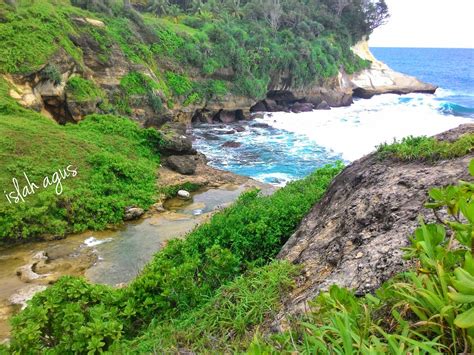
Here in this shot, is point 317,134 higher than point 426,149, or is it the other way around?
point 426,149

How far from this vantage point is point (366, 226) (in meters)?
3.86

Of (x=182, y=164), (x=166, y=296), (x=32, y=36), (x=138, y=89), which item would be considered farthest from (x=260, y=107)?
(x=166, y=296)

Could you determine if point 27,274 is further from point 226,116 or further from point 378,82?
point 378,82

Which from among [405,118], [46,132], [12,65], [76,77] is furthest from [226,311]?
[405,118]

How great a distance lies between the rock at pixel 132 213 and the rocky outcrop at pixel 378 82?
123 feet

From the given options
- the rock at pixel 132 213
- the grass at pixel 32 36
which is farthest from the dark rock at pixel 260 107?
the rock at pixel 132 213

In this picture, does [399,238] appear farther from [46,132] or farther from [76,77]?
[76,77]

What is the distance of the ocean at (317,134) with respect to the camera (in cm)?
2141

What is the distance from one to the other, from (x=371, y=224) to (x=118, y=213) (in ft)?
34.1

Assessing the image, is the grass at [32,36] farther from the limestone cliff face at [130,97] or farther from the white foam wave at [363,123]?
the white foam wave at [363,123]

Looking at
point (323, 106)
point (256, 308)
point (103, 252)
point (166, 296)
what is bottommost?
point (103, 252)

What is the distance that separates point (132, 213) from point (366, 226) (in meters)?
10.3

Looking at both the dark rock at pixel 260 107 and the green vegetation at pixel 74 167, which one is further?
the dark rock at pixel 260 107

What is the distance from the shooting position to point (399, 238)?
3.15 m
